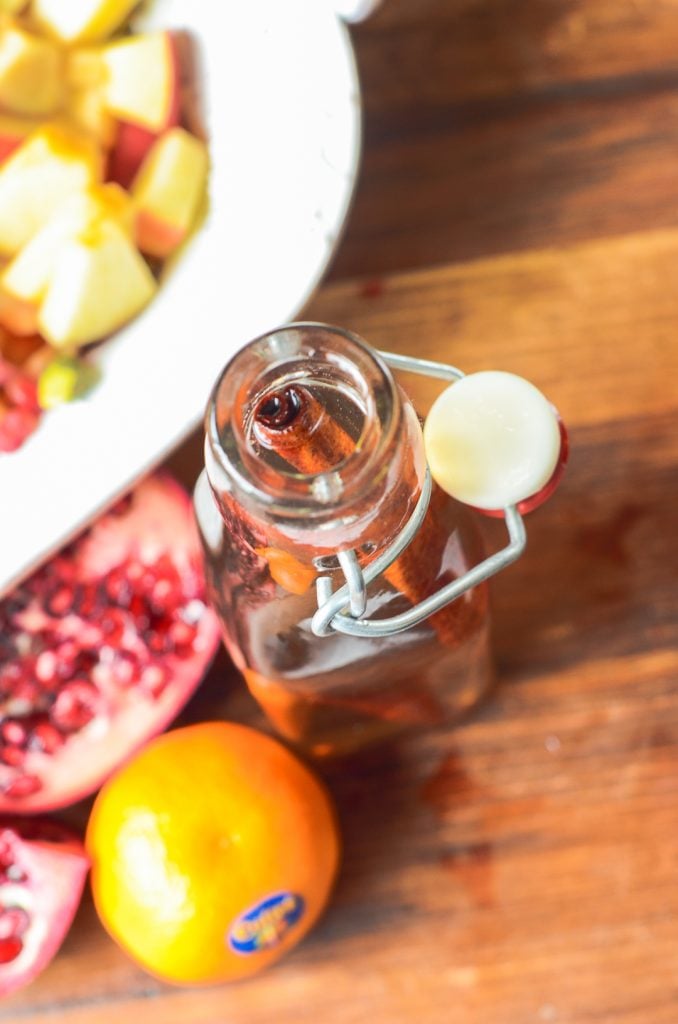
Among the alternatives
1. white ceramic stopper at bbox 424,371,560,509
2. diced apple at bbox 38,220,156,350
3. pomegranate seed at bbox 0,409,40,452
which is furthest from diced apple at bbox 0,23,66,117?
white ceramic stopper at bbox 424,371,560,509

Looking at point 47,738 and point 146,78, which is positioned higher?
point 146,78

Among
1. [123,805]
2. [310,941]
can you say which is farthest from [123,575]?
[310,941]

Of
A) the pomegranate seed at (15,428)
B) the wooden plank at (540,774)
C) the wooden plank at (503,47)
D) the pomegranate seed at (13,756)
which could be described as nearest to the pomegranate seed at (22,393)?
the pomegranate seed at (15,428)

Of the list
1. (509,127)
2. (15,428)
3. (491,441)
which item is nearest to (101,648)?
(15,428)

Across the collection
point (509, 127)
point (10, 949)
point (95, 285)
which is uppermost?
point (95, 285)

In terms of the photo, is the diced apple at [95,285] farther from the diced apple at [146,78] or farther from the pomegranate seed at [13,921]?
the pomegranate seed at [13,921]

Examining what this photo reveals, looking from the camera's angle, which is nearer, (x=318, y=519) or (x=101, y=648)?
(x=318, y=519)

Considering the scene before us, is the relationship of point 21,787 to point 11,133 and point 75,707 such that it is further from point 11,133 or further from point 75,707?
point 11,133
